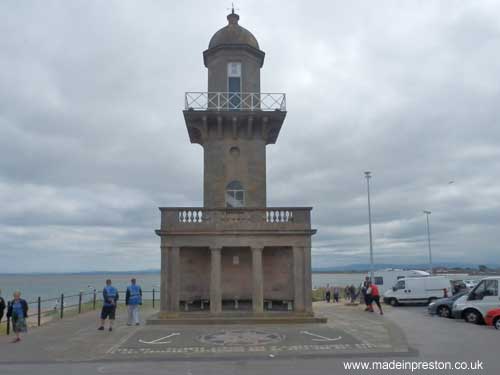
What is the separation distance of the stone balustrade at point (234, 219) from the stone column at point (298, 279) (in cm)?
108

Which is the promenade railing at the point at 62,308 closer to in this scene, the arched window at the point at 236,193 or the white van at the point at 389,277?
the arched window at the point at 236,193

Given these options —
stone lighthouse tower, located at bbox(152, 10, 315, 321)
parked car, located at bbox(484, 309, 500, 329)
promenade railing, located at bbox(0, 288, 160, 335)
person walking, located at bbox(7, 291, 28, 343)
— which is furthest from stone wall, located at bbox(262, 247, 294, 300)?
person walking, located at bbox(7, 291, 28, 343)

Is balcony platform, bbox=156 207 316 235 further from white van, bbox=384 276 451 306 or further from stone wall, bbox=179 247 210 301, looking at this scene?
white van, bbox=384 276 451 306

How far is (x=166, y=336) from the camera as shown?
16109mm

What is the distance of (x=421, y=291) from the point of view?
32.1m

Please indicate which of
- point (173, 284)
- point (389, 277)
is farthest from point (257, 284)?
point (389, 277)

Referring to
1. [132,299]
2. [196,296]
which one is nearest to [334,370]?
[132,299]

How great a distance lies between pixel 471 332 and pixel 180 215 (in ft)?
39.7

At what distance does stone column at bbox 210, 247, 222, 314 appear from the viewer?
20141 millimetres

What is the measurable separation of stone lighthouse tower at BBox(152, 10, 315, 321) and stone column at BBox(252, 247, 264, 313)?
0.14 ft

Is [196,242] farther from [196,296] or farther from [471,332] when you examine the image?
[471,332]

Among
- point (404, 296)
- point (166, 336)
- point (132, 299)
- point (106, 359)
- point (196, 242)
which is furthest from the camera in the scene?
point (404, 296)

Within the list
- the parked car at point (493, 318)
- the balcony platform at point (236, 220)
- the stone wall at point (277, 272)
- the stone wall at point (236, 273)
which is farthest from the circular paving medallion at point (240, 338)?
the parked car at point (493, 318)

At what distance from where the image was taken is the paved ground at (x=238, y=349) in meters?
11.2
